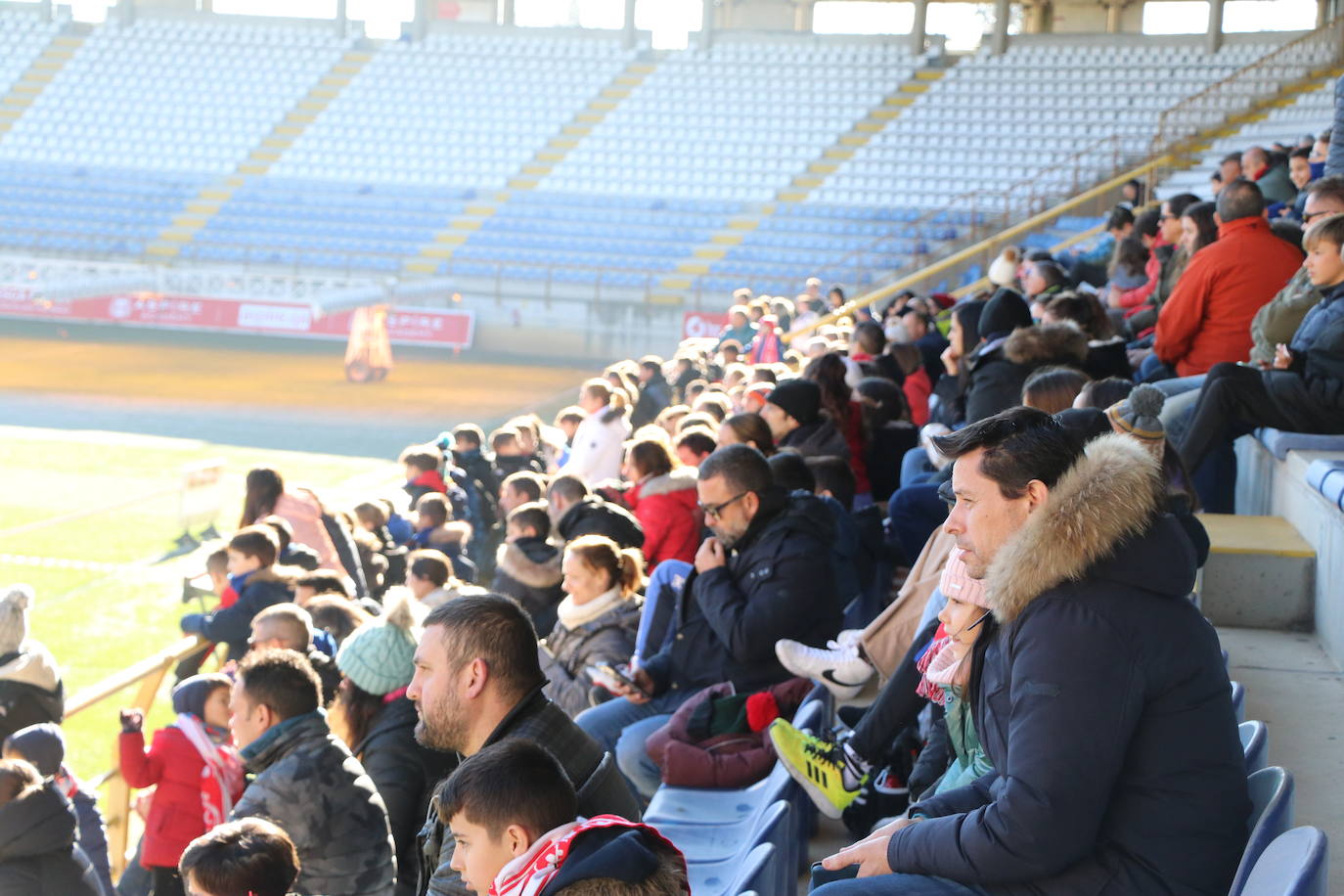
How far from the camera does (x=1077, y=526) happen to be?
2062 mm

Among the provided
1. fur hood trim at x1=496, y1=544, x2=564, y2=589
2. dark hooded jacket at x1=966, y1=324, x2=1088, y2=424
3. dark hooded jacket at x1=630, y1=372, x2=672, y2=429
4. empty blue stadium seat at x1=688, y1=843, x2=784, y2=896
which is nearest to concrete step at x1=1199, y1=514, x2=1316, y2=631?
dark hooded jacket at x1=966, y1=324, x2=1088, y2=424

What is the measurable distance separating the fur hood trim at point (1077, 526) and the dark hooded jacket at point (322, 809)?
177 centimetres

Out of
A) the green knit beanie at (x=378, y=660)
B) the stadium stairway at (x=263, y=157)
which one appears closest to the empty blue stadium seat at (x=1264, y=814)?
the green knit beanie at (x=378, y=660)

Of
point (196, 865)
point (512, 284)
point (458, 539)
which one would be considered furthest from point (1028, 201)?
point (196, 865)

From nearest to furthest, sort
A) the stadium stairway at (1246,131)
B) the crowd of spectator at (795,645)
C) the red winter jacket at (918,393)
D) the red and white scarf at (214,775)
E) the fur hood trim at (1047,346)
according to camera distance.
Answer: the crowd of spectator at (795,645), the red and white scarf at (214,775), the fur hood trim at (1047,346), the red winter jacket at (918,393), the stadium stairway at (1246,131)

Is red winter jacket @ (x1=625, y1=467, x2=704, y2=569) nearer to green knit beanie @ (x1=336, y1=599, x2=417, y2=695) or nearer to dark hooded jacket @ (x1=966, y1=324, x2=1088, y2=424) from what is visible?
dark hooded jacket @ (x1=966, y1=324, x2=1088, y2=424)

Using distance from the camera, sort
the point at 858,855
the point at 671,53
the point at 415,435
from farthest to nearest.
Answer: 1. the point at 671,53
2. the point at 415,435
3. the point at 858,855

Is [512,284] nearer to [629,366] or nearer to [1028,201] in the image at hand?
[1028,201]

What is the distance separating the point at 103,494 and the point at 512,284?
41.0 ft

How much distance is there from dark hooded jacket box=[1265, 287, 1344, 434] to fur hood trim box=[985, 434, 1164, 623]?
10.3 feet

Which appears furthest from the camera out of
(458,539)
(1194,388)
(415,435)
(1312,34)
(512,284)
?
(512,284)

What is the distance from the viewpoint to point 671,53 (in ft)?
98.8

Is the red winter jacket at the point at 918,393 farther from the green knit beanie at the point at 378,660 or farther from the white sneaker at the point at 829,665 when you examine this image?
the green knit beanie at the point at 378,660

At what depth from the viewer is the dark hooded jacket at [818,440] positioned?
5980 mm
